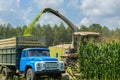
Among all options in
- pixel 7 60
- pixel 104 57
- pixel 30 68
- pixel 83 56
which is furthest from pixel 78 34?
pixel 30 68

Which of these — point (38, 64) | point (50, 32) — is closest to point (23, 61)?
point (38, 64)

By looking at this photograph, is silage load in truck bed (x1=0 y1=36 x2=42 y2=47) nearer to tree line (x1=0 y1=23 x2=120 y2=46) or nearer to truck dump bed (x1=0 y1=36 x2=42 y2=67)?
truck dump bed (x1=0 y1=36 x2=42 y2=67)

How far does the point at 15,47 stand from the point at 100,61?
246 inches

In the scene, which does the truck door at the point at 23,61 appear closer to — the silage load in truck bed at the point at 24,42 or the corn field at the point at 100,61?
the silage load in truck bed at the point at 24,42

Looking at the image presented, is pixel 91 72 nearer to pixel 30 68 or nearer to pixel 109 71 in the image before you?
pixel 109 71

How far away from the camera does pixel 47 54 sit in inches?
797

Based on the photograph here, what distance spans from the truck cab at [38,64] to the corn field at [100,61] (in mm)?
3376

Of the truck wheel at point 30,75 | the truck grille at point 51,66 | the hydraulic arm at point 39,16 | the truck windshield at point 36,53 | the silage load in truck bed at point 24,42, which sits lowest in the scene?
the truck wheel at point 30,75

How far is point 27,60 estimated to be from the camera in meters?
19.6

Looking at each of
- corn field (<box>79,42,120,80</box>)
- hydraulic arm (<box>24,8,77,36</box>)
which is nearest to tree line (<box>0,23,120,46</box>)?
hydraulic arm (<box>24,8,77,36</box>)

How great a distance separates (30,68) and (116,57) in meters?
6.35

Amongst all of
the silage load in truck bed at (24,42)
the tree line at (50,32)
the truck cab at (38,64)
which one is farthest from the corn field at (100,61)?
the tree line at (50,32)

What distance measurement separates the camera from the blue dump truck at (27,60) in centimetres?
1853

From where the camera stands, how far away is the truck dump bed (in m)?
21.0
